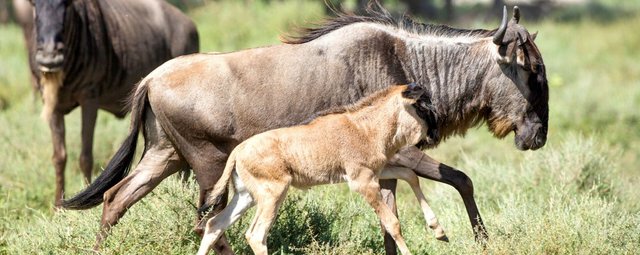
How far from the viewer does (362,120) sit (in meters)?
5.62

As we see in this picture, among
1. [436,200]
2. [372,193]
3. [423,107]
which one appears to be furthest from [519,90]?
[436,200]

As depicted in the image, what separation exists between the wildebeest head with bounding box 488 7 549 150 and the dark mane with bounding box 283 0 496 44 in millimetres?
238

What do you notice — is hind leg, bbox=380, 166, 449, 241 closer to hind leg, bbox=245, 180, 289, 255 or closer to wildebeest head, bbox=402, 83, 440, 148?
wildebeest head, bbox=402, 83, 440, 148

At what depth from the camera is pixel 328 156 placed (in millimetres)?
5449

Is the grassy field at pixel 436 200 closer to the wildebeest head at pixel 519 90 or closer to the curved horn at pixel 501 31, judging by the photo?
the wildebeest head at pixel 519 90

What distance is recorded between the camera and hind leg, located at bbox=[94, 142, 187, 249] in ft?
20.4

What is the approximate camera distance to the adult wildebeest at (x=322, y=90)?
589cm

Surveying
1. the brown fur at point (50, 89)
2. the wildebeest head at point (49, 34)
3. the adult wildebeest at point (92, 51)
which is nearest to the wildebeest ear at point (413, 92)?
the adult wildebeest at point (92, 51)

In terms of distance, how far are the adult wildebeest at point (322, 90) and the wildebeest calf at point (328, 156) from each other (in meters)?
0.44

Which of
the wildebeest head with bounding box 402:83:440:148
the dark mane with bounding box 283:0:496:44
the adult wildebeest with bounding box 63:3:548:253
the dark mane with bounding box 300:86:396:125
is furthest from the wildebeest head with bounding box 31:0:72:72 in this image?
the wildebeest head with bounding box 402:83:440:148

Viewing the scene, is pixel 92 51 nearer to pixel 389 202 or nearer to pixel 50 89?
pixel 50 89

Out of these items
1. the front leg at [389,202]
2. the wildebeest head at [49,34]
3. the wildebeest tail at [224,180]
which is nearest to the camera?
the wildebeest tail at [224,180]

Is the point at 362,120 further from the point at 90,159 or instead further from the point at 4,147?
the point at 4,147

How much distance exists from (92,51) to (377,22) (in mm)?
3221
